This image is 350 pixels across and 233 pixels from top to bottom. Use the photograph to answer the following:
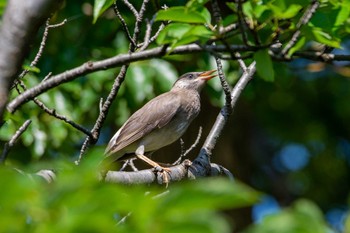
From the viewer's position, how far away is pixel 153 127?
277 inches

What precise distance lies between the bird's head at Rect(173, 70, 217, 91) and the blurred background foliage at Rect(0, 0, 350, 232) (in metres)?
0.08

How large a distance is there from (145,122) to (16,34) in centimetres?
465

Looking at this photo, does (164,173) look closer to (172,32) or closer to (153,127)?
(153,127)

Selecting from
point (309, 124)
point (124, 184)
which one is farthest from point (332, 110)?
point (124, 184)

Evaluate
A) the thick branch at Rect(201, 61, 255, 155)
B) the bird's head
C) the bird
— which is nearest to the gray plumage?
the bird

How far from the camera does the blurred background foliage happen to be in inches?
72.2

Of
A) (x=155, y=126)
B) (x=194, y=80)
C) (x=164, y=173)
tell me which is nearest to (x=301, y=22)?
(x=164, y=173)

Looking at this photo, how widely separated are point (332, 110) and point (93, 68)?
9.65 metres

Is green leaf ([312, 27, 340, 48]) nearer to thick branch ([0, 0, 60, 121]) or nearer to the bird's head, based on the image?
thick branch ([0, 0, 60, 121])

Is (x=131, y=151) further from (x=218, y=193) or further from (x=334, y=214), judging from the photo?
(x=334, y=214)

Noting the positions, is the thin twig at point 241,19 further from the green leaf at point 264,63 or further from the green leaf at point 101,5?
the green leaf at point 101,5

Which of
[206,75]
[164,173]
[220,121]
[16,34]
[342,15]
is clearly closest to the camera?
[16,34]

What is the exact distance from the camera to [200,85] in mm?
7906

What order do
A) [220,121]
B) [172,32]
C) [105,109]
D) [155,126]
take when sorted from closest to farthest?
[172,32] < [105,109] < [220,121] < [155,126]
